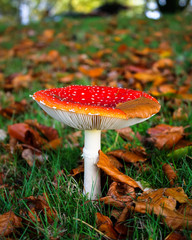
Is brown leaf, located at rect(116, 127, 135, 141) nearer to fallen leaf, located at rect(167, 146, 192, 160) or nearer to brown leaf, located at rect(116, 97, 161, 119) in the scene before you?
fallen leaf, located at rect(167, 146, 192, 160)

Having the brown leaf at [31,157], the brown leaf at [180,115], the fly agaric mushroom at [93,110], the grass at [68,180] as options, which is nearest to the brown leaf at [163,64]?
the grass at [68,180]

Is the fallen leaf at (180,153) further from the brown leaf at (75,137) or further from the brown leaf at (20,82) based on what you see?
the brown leaf at (20,82)

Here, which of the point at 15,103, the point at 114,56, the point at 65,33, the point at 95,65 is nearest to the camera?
the point at 15,103

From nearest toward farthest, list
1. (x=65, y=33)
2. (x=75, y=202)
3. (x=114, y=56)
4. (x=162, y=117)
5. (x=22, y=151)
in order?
(x=75, y=202) < (x=22, y=151) < (x=162, y=117) < (x=114, y=56) < (x=65, y=33)

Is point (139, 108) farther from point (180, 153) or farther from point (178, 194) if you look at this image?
point (180, 153)

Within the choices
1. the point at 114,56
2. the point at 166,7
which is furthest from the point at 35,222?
the point at 166,7

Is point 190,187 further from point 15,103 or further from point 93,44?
point 93,44
